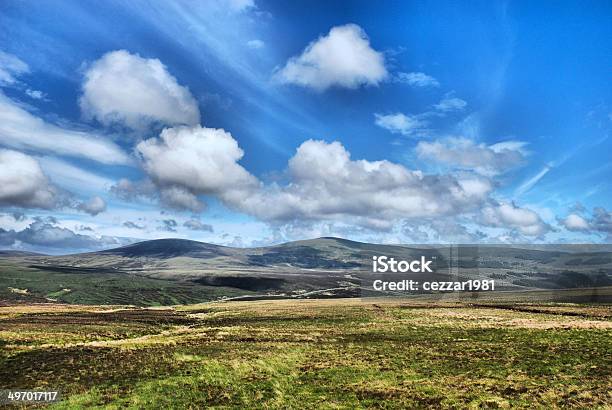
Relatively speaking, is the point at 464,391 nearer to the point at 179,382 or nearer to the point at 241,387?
the point at 241,387

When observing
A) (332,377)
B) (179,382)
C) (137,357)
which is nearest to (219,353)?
(137,357)

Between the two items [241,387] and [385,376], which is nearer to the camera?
[241,387]

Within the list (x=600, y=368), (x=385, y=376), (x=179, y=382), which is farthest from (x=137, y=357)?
(x=600, y=368)

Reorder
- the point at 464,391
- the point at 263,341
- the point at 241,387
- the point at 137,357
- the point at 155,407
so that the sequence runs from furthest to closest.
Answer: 1. the point at 263,341
2. the point at 137,357
3. the point at 241,387
4. the point at 464,391
5. the point at 155,407

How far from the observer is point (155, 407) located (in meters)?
22.7

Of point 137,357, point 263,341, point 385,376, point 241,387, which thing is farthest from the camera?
point 263,341

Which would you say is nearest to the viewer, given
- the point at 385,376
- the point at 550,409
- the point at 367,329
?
the point at 550,409

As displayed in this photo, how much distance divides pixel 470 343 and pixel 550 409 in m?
21.2

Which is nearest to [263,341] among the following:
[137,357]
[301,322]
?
[137,357]

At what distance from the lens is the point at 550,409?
21031 mm

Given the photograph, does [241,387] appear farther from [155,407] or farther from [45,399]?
[45,399]

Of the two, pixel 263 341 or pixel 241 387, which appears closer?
pixel 241 387

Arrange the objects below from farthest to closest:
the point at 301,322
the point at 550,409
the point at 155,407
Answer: the point at 301,322 < the point at 155,407 < the point at 550,409

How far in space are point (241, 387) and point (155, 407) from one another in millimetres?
5422
